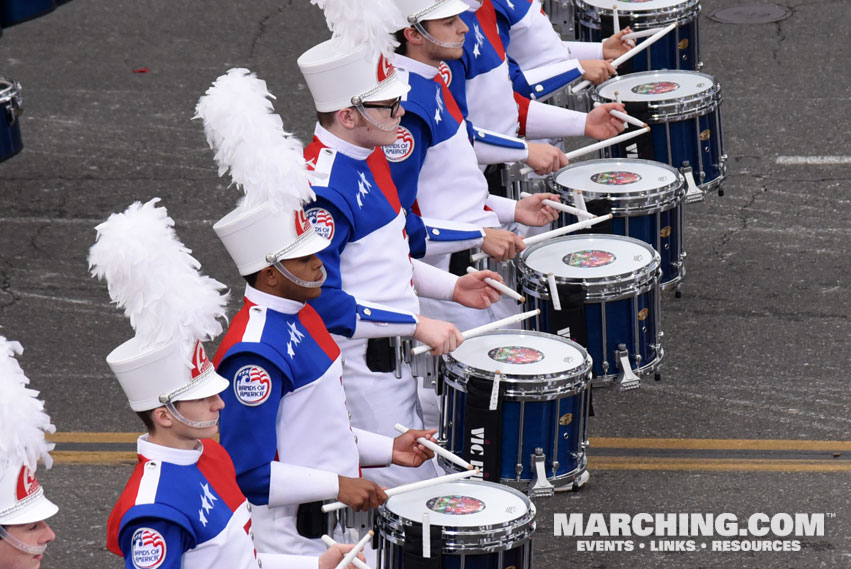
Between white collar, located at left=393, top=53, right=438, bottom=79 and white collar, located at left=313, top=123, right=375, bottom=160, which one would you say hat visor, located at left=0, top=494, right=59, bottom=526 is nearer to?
white collar, located at left=313, top=123, right=375, bottom=160

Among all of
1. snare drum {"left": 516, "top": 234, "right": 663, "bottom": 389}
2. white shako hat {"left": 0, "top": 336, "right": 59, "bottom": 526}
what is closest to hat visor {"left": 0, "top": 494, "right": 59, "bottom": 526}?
white shako hat {"left": 0, "top": 336, "right": 59, "bottom": 526}

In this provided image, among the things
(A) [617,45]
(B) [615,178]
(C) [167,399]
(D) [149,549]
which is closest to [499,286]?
(B) [615,178]

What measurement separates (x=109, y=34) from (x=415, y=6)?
23.1ft

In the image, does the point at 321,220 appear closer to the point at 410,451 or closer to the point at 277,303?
the point at 277,303

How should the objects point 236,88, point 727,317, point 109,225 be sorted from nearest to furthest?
1. point 109,225
2. point 236,88
3. point 727,317

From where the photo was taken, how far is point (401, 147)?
6.02 meters

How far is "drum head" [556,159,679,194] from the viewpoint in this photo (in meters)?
6.94

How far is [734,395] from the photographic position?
25.0ft

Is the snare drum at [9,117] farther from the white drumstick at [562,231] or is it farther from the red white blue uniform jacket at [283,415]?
the red white blue uniform jacket at [283,415]

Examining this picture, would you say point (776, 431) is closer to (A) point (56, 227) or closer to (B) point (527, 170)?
(B) point (527, 170)

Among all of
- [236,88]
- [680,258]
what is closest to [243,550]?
[236,88]

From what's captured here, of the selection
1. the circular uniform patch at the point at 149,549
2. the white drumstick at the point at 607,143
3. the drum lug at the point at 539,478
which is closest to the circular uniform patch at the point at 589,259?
the white drumstick at the point at 607,143

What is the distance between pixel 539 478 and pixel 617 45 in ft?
11.2

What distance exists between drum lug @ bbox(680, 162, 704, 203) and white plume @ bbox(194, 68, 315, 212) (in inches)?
121
